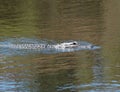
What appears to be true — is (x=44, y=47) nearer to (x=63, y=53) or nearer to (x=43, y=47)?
(x=43, y=47)

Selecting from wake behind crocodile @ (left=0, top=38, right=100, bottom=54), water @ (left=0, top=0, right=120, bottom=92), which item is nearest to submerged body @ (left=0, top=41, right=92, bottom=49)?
wake behind crocodile @ (left=0, top=38, right=100, bottom=54)

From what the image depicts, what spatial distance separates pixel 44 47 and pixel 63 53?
126 centimetres

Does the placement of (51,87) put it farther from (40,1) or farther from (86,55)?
(40,1)

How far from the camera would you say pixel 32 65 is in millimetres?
17438

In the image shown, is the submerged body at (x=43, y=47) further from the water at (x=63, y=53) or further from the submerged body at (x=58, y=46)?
the water at (x=63, y=53)

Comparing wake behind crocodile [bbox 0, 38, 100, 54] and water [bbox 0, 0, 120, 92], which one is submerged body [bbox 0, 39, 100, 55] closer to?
wake behind crocodile [bbox 0, 38, 100, 54]

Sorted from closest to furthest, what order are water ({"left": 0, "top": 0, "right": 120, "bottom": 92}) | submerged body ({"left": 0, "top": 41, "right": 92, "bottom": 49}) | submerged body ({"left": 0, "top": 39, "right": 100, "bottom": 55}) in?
water ({"left": 0, "top": 0, "right": 120, "bottom": 92}) → submerged body ({"left": 0, "top": 39, "right": 100, "bottom": 55}) → submerged body ({"left": 0, "top": 41, "right": 92, "bottom": 49})

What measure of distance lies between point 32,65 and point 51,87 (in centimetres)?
338

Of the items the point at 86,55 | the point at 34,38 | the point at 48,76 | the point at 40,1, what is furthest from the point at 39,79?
the point at 40,1

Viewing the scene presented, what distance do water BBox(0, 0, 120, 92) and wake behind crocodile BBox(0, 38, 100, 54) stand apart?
299 millimetres

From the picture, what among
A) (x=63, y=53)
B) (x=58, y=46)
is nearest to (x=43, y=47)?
(x=58, y=46)

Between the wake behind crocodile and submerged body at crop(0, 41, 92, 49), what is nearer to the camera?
the wake behind crocodile

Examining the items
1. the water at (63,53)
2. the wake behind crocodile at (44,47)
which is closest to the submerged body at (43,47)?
the wake behind crocodile at (44,47)

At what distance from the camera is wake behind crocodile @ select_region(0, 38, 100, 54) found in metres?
19.9
